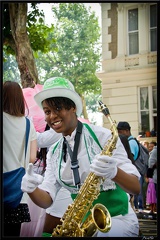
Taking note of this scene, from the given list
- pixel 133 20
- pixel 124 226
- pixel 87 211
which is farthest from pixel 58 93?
pixel 133 20

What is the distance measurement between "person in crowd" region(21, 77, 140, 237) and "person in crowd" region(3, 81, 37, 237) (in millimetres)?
264

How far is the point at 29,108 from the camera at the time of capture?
3297 mm

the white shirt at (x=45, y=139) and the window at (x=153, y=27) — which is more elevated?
the window at (x=153, y=27)

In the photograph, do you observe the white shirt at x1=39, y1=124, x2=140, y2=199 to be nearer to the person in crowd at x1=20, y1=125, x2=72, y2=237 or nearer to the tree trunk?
the person in crowd at x1=20, y1=125, x2=72, y2=237

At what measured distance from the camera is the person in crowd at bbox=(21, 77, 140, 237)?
7.91 ft

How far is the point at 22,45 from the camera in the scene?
3832 millimetres

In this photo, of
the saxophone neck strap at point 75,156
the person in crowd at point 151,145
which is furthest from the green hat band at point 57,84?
the person in crowd at point 151,145

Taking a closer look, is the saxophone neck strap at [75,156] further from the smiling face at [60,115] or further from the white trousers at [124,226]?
the white trousers at [124,226]

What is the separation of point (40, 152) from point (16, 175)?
0.48m

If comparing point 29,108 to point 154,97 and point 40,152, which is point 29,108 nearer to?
point 40,152

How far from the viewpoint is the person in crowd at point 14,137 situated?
9.34ft

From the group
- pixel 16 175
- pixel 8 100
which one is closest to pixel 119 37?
pixel 8 100

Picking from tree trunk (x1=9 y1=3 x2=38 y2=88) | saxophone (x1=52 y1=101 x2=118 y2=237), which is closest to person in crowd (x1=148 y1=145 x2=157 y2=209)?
saxophone (x1=52 y1=101 x2=118 y2=237)

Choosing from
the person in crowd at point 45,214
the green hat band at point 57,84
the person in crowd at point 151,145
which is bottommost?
the person in crowd at point 45,214
